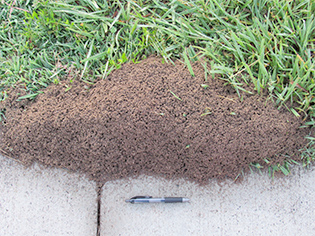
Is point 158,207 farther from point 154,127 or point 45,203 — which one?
point 45,203

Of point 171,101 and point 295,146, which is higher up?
point 171,101

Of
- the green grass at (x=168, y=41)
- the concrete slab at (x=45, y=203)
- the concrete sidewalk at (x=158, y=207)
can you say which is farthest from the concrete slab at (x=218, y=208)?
the green grass at (x=168, y=41)

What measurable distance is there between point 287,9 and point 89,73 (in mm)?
1368

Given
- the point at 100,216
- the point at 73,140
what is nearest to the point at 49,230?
the point at 100,216

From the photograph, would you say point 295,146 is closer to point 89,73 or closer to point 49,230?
point 89,73

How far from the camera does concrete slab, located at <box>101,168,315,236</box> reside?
166cm

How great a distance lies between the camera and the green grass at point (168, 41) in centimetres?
160

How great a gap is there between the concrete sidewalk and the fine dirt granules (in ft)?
0.34

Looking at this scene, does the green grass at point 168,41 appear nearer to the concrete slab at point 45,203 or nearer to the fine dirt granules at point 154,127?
the fine dirt granules at point 154,127

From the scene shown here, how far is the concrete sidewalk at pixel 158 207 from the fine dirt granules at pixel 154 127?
10cm

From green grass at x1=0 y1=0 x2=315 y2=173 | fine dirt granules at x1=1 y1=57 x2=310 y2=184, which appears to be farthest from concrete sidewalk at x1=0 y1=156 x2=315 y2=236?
green grass at x1=0 y1=0 x2=315 y2=173

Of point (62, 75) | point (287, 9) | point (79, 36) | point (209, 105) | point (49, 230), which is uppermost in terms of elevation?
point (287, 9)

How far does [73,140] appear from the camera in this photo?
1.62 m

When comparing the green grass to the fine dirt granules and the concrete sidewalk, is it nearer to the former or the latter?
the fine dirt granules
